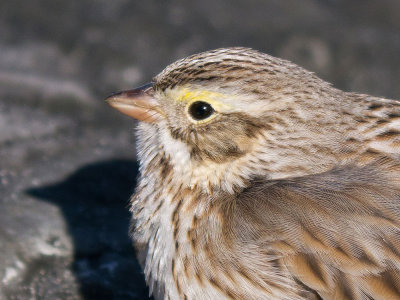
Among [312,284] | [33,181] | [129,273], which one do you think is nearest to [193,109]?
[312,284]

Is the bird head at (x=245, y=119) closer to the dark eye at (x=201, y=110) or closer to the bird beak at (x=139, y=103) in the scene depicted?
the dark eye at (x=201, y=110)

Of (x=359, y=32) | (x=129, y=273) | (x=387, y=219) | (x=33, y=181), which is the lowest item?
(x=129, y=273)

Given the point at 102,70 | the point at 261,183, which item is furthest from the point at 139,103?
the point at 102,70

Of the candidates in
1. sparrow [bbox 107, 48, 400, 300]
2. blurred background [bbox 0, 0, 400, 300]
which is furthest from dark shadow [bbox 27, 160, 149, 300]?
sparrow [bbox 107, 48, 400, 300]

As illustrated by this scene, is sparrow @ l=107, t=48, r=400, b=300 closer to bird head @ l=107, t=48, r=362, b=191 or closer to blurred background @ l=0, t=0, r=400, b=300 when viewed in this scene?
bird head @ l=107, t=48, r=362, b=191

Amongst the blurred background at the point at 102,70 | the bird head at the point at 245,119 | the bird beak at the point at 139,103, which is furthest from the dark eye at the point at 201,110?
the blurred background at the point at 102,70

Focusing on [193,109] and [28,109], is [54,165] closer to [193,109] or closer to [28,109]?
[28,109]

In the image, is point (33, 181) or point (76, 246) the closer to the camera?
point (76, 246)
